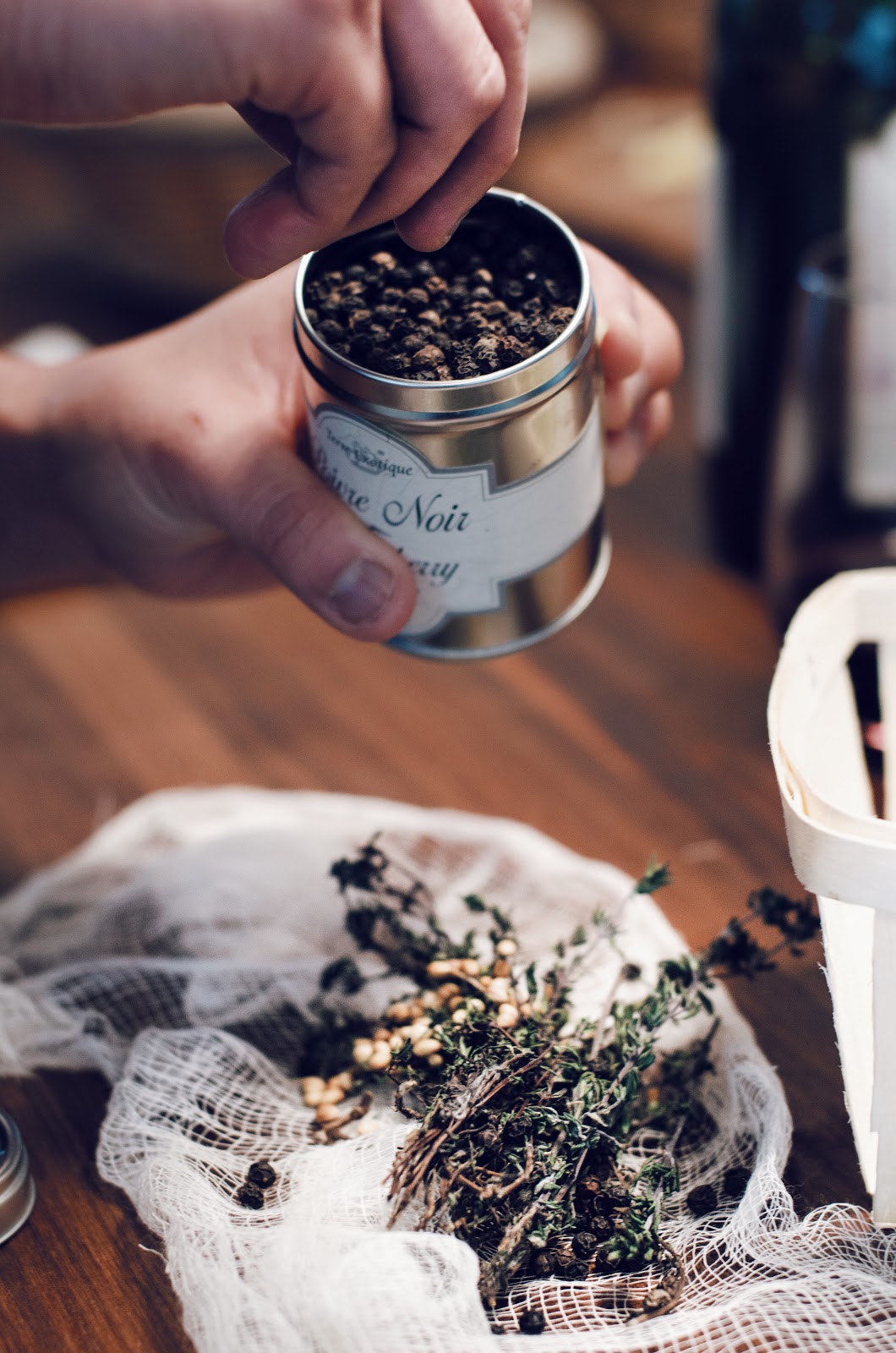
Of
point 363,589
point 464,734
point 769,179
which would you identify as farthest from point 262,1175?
point 769,179

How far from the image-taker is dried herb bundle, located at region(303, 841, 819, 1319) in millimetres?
474

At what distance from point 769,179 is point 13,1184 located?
29.2 inches

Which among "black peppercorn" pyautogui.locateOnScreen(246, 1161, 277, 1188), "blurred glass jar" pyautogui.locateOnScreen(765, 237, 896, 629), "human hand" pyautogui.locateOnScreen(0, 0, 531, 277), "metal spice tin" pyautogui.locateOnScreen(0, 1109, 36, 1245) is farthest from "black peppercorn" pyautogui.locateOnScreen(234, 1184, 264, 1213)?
"blurred glass jar" pyautogui.locateOnScreen(765, 237, 896, 629)

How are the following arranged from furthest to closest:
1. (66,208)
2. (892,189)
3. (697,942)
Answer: (66,208), (892,189), (697,942)

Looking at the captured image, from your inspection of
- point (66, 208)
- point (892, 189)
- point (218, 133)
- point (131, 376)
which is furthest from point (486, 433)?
point (66, 208)

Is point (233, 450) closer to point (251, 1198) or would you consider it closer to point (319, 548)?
point (319, 548)

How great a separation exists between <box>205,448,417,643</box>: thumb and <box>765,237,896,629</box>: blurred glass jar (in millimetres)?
377

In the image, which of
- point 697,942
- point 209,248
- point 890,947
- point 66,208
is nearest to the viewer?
point 890,947

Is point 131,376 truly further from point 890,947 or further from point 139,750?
point 890,947

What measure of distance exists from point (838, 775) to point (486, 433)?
0.22 metres

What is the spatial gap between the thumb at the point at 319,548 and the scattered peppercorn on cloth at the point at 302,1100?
7.4 inches

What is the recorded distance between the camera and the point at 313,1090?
1.82ft

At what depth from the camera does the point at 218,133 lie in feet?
3.99

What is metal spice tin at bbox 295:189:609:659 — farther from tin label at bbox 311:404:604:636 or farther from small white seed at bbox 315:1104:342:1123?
small white seed at bbox 315:1104:342:1123
